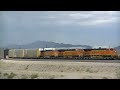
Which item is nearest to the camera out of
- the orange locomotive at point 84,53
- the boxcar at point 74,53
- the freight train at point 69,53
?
the orange locomotive at point 84,53

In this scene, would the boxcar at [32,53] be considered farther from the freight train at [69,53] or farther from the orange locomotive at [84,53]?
the orange locomotive at [84,53]

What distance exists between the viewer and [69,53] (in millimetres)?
57312

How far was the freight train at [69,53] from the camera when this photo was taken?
52.5 metres

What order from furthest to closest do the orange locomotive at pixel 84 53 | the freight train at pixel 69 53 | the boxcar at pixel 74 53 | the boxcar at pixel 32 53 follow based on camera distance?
the boxcar at pixel 32 53
the boxcar at pixel 74 53
the freight train at pixel 69 53
the orange locomotive at pixel 84 53

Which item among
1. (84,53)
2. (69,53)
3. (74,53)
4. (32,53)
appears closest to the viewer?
(84,53)

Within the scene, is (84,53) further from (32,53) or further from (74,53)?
(32,53)

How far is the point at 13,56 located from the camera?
2896 inches

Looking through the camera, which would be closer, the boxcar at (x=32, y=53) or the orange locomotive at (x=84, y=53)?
the orange locomotive at (x=84, y=53)

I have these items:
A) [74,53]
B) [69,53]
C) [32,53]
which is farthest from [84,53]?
[32,53]

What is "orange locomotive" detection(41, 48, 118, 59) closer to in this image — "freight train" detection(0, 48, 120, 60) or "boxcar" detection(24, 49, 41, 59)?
"freight train" detection(0, 48, 120, 60)

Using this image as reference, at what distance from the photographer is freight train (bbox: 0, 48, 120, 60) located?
52.5 meters

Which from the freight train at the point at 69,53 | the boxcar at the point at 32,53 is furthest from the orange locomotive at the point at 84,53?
the boxcar at the point at 32,53
